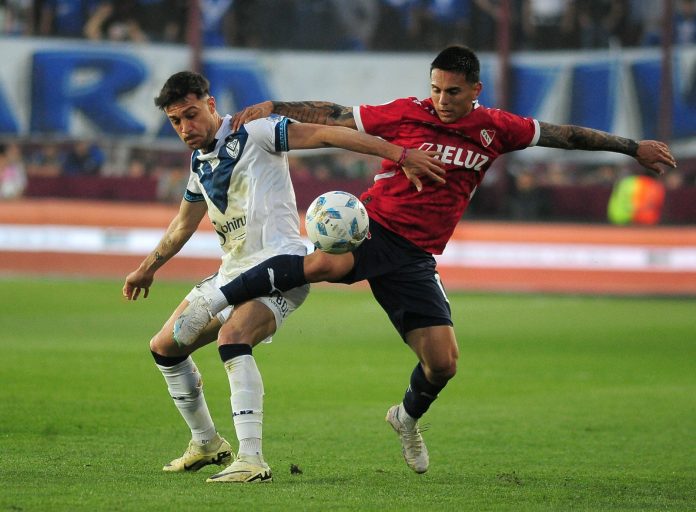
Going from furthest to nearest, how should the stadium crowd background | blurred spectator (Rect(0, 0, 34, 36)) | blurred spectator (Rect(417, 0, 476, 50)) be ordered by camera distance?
blurred spectator (Rect(0, 0, 34, 36)) < blurred spectator (Rect(417, 0, 476, 50)) < the stadium crowd background

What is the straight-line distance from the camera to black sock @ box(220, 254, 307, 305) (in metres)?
6.77

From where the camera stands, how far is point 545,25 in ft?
81.0

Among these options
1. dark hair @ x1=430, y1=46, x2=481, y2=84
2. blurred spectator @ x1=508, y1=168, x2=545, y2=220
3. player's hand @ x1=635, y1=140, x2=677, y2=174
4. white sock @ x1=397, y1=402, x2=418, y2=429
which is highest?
dark hair @ x1=430, y1=46, x2=481, y2=84

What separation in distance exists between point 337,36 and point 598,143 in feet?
58.7

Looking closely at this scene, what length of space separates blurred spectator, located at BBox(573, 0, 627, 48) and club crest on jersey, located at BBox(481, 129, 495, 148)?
1778 cm

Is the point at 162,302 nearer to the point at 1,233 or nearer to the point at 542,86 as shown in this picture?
the point at 1,233

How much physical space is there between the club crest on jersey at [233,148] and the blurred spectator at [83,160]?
58.5 feet

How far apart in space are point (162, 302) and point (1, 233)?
4447 mm

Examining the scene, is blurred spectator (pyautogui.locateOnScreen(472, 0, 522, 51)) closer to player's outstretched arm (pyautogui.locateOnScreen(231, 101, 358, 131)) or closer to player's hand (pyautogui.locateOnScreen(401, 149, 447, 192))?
player's outstretched arm (pyautogui.locateOnScreen(231, 101, 358, 131))

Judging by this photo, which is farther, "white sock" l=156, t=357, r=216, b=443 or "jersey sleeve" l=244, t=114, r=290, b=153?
"white sock" l=156, t=357, r=216, b=443

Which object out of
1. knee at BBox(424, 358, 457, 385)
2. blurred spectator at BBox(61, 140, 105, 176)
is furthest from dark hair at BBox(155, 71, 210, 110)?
blurred spectator at BBox(61, 140, 105, 176)

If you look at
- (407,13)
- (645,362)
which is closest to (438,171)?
(645,362)

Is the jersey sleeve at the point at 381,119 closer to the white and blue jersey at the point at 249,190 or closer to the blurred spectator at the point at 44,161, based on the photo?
the white and blue jersey at the point at 249,190

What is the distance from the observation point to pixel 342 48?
2489 centimetres
